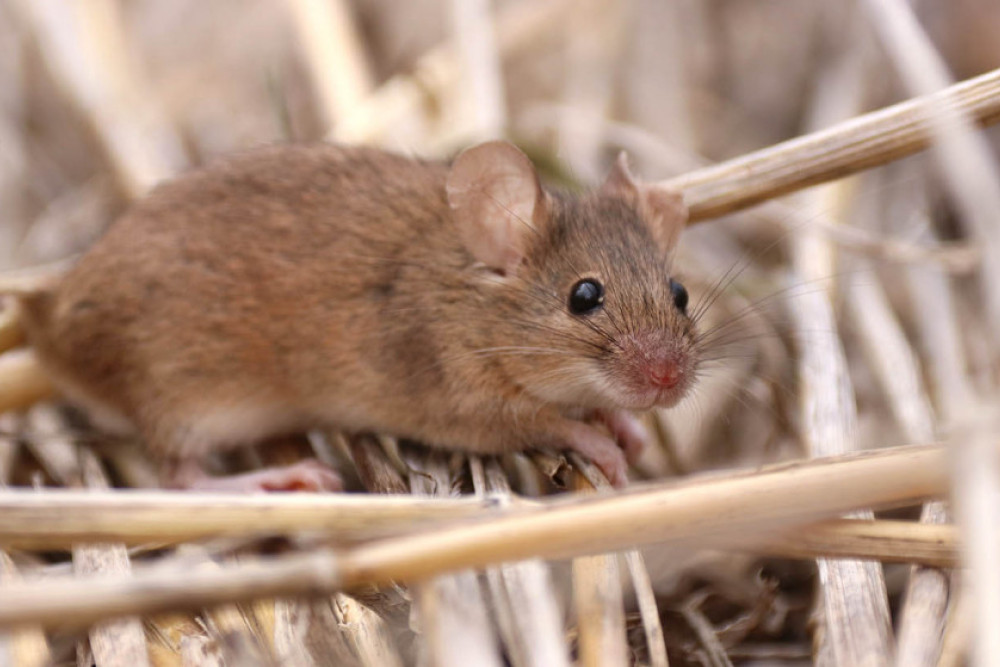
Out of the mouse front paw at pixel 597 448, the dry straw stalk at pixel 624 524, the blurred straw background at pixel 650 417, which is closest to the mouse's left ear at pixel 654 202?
the blurred straw background at pixel 650 417

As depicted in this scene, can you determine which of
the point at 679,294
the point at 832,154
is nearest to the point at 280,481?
the point at 679,294

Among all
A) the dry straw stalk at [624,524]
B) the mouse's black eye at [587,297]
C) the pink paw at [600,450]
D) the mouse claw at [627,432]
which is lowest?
the dry straw stalk at [624,524]

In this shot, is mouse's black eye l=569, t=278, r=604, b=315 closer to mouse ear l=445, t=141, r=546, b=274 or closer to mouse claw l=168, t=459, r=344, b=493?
mouse ear l=445, t=141, r=546, b=274

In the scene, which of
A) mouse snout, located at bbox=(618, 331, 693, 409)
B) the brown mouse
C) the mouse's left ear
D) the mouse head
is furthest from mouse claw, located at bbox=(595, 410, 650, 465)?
the mouse's left ear

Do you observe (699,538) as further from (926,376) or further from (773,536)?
(926,376)

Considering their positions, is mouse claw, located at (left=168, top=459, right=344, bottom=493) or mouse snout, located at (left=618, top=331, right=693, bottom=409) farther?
mouse claw, located at (left=168, top=459, right=344, bottom=493)

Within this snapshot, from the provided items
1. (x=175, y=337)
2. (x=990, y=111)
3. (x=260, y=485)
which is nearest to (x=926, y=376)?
(x=990, y=111)

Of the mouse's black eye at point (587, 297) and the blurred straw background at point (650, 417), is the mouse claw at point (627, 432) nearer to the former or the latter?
the blurred straw background at point (650, 417)

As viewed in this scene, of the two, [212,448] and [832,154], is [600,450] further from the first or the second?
[212,448]
